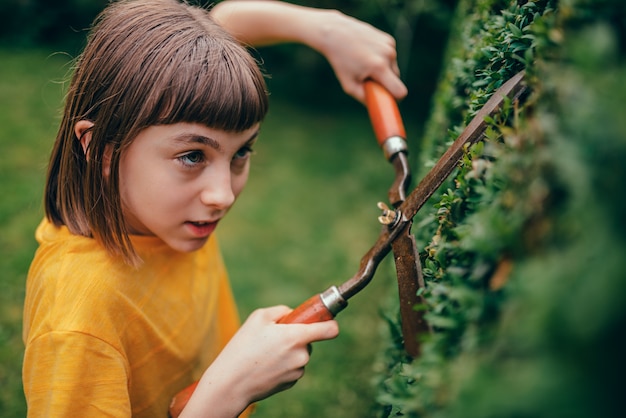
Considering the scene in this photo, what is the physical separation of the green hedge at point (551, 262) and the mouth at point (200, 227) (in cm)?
98

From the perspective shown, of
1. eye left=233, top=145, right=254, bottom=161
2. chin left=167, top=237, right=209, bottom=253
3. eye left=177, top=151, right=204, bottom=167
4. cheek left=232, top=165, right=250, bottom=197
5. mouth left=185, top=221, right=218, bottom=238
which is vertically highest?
eye left=177, top=151, right=204, bottom=167

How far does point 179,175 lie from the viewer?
A: 67.2 inches

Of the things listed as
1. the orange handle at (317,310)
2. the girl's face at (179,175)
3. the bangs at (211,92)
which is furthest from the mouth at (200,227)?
the orange handle at (317,310)

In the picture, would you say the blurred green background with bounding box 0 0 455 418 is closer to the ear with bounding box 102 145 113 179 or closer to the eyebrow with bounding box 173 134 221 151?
the ear with bounding box 102 145 113 179

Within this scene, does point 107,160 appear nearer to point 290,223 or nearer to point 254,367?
point 254,367

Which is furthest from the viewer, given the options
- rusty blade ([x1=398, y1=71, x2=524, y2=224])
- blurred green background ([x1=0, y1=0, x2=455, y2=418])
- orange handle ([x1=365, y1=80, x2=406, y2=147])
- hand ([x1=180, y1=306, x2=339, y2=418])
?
blurred green background ([x1=0, y1=0, x2=455, y2=418])

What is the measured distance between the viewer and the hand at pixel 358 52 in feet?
7.52

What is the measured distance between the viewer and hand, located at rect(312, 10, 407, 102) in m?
2.29

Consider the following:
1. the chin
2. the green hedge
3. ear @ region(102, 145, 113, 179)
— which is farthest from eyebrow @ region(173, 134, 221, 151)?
the green hedge

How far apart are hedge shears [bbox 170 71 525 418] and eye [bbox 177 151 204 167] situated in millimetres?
583

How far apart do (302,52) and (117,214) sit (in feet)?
20.0

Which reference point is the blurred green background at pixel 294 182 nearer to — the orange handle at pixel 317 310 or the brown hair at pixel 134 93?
the brown hair at pixel 134 93

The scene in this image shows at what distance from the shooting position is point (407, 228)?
60.7 inches

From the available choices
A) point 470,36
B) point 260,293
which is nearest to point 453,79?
point 470,36
